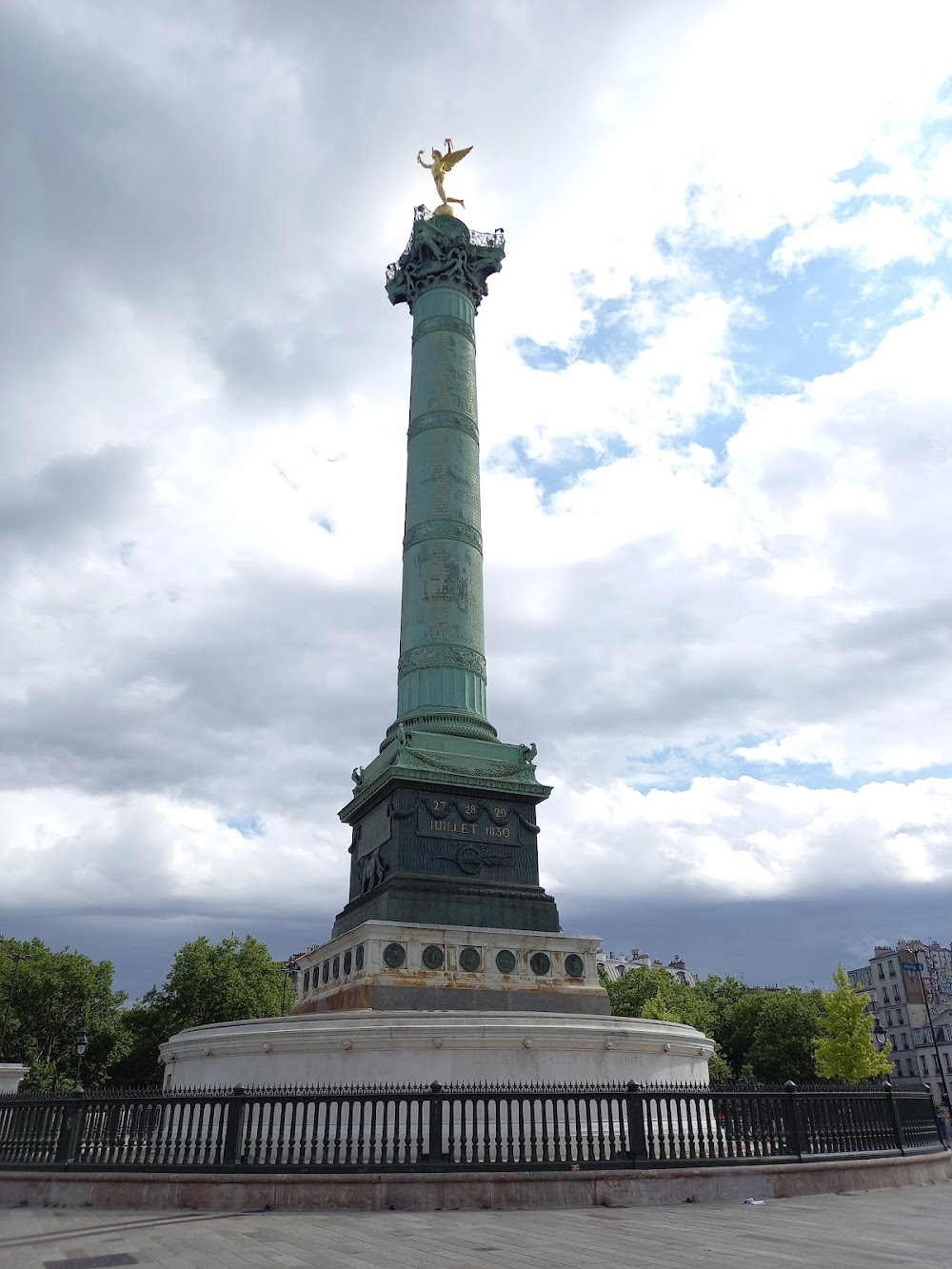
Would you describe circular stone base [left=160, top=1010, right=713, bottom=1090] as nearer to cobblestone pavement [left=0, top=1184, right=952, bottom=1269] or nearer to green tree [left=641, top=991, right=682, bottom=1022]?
cobblestone pavement [left=0, top=1184, right=952, bottom=1269]

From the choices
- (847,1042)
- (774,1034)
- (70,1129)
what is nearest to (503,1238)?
(70,1129)

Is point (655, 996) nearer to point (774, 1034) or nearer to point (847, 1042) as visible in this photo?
point (774, 1034)

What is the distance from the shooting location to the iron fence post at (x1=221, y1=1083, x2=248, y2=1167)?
1157 cm

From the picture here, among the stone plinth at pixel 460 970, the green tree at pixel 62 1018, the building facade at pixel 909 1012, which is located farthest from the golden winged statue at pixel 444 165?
the building facade at pixel 909 1012

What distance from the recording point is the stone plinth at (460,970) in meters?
21.8

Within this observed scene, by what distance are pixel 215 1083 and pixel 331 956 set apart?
642 centimetres

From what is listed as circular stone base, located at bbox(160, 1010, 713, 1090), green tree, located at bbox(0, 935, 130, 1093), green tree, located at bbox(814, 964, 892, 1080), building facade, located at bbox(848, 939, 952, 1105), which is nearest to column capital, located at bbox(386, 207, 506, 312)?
circular stone base, located at bbox(160, 1010, 713, 1090)

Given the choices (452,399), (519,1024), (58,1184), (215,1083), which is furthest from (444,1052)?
(452,399)

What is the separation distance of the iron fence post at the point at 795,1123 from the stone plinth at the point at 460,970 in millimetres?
10328

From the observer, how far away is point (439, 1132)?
446 inches

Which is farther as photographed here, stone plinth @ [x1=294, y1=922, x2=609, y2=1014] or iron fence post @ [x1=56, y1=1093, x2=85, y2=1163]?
stone plinth @ [x1=294, y1=922, x2=609, y2=1014]

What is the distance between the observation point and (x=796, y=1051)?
5397 cm

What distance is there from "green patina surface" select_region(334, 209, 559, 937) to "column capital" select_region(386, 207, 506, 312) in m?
0.05

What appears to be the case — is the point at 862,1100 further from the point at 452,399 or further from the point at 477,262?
the point at 477,262
